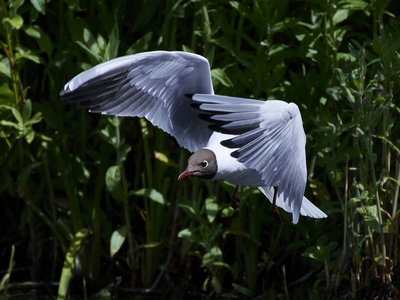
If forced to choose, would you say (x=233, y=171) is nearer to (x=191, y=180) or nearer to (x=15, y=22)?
(x=191, y=180)

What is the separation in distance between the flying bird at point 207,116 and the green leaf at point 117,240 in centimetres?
75

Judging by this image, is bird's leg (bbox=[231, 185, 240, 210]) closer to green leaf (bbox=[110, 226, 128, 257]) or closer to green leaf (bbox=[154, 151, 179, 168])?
green leaf (bbox=[154, 151, 179, 168])

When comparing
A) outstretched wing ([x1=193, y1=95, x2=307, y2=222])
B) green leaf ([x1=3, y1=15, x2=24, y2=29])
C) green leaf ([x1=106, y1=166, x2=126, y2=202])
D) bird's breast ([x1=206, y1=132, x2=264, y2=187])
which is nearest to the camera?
outstretched wing ([x1=193, y1=95, x2=307, y2=222])

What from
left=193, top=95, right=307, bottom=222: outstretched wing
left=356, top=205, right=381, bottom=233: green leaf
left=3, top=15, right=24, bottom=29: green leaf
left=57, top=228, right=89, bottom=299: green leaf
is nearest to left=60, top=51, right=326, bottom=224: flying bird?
left=193, top=95, right=307, bottom=222: outstretched wing

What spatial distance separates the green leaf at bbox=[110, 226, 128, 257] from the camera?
4.00m

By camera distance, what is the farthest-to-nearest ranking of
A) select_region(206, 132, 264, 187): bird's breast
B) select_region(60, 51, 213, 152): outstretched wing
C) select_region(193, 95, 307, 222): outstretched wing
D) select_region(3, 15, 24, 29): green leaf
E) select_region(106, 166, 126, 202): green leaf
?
select_region(106, 166, 126, 202): green leaf → select_region(3, 15, 24, 29): green leaf → select_region(60, 51, 213, 152): outstretched wing → select_region(206, 132, 264, 187): bird's breast → select_region(193, 95, 307, 222): outstretched wing

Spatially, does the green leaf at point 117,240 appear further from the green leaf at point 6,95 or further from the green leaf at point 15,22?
the green leaf at point 15,22

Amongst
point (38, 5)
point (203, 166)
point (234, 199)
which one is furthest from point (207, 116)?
point (38, 5)

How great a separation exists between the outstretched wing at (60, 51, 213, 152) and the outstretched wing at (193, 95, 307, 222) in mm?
383

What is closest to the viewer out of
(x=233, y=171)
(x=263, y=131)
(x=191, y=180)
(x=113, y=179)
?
(x=263, y=131)

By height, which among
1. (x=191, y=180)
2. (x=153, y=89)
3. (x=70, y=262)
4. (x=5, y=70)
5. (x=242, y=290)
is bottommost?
(x=242, y=290)

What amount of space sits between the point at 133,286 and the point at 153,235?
1.09 feet

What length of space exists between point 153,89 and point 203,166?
2.06 feet

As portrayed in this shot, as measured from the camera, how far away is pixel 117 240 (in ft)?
13.3
